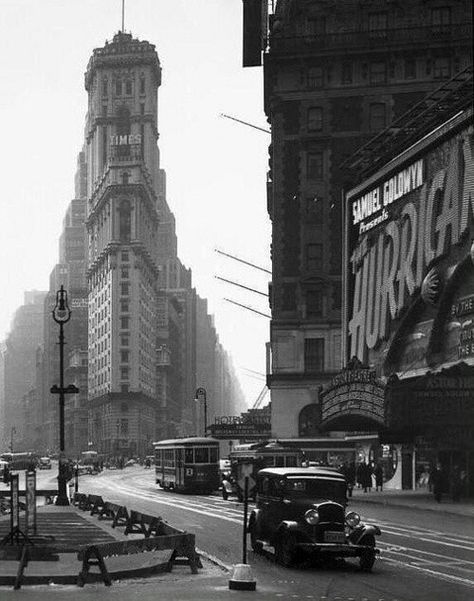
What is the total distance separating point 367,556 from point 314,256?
66.1 meters

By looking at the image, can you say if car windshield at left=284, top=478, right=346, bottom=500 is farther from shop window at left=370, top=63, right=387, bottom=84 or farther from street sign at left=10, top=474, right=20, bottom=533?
shop window at left=370, top=63, right=387, bottom=84

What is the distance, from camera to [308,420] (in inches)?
3305

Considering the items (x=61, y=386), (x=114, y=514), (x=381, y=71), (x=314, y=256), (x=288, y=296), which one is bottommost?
(x=114, y=514)

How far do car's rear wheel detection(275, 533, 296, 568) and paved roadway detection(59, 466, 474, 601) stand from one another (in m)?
0.25

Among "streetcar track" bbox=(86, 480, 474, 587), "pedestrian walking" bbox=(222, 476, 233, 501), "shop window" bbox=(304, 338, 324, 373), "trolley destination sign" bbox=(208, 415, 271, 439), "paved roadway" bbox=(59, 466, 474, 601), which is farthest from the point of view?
"trolley destination sign" bbox=(208, 415, 271, 439)

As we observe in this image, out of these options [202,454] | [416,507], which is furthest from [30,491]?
[202,454]

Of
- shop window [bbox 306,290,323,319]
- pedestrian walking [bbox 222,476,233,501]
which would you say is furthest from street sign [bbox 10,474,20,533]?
shop window [bbox 306,290,323,319]

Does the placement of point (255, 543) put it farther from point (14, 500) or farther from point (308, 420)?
point (308, 420)

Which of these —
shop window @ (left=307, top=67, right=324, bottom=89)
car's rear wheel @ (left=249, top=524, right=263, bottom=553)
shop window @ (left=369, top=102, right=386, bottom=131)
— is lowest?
car's rear wheel @ (left=249, top=524, right=263, bottom=553)

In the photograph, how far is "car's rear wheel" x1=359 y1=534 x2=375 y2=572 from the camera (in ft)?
70.8

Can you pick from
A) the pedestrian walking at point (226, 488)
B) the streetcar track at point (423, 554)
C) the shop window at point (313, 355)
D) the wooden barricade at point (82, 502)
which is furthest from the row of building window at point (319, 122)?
the streetcar track at point (423, 554)

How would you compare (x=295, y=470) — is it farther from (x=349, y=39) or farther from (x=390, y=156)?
(x=349, y=39)

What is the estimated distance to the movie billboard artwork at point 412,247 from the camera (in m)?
50.7

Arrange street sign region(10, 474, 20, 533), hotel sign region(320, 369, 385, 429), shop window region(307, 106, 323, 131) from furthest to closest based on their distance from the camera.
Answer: shop window region(307, 106, 323, 131) → hotel sign region(320, 369, 385, 429) → street sign region(10, 474, 20, 533)
